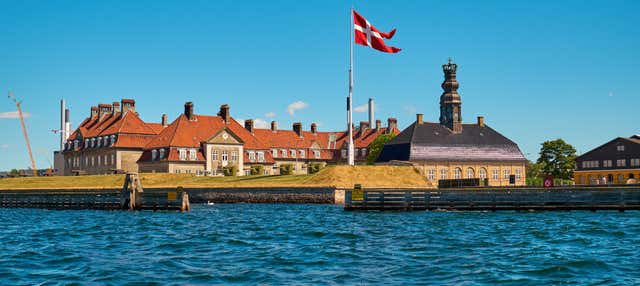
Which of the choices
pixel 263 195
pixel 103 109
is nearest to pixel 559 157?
pixel 263 195

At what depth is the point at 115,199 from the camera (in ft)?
199

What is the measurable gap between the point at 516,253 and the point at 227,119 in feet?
284

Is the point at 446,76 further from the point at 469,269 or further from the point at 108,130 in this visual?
the point at 469,269

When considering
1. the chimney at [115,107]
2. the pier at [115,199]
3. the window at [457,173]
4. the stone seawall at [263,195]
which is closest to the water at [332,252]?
the pier at [115,199]

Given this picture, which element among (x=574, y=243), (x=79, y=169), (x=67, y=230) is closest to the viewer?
(x=574, y=243)

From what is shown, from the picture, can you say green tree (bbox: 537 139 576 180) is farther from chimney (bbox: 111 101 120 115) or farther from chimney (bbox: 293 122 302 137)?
chimney (bbox: 111 101 120 115)

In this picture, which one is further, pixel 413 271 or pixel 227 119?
pixel 227 119

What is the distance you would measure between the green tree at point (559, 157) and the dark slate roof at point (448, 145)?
46.4 ft

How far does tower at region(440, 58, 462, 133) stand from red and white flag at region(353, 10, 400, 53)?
42.8 m

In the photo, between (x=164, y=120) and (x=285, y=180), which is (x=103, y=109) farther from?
(x=285, y=180)

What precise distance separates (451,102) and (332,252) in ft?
262

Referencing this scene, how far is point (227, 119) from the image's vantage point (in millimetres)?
108688

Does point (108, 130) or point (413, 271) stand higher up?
point (108, 130)

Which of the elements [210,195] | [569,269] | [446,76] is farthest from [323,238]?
[446,76]
